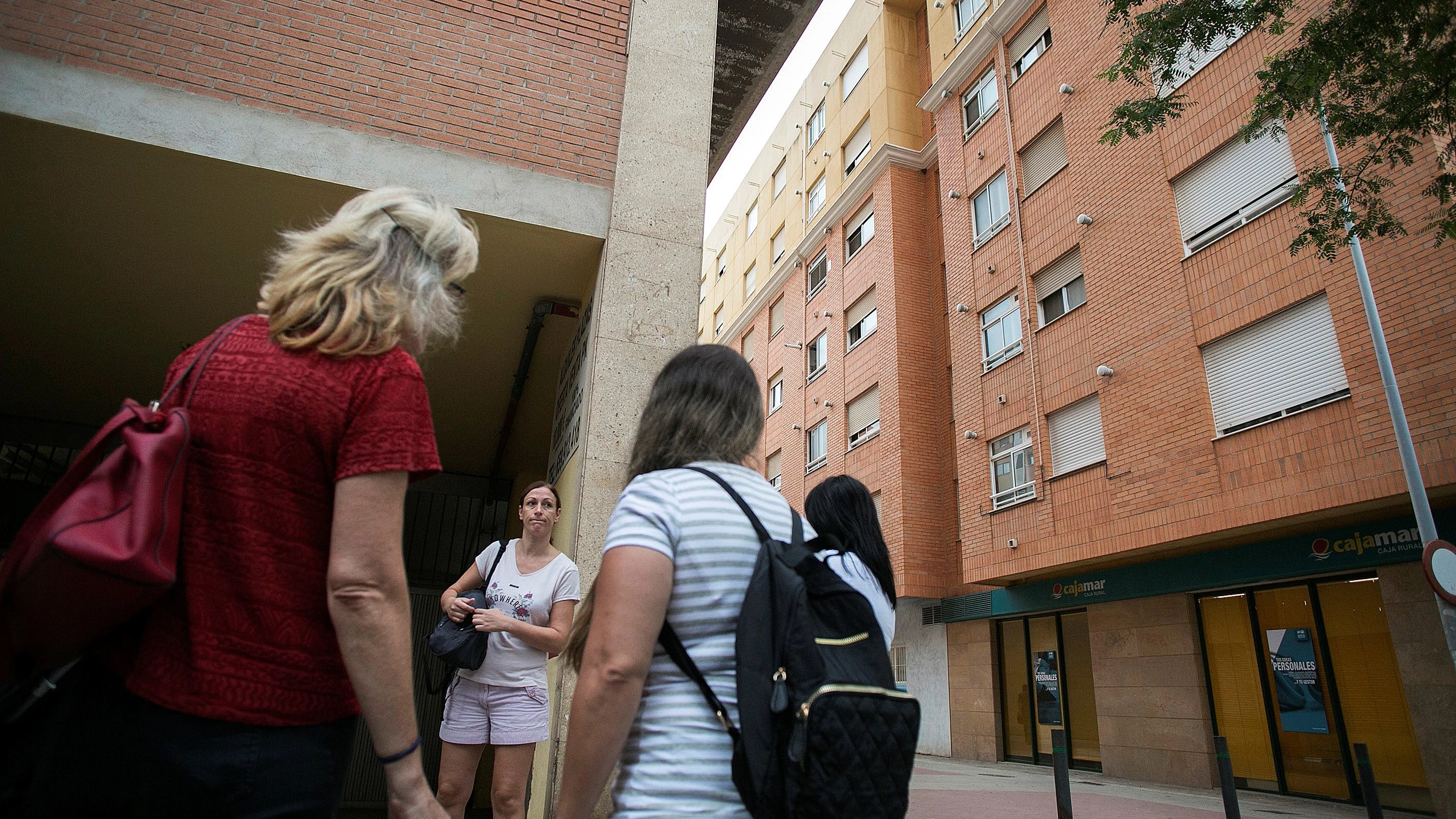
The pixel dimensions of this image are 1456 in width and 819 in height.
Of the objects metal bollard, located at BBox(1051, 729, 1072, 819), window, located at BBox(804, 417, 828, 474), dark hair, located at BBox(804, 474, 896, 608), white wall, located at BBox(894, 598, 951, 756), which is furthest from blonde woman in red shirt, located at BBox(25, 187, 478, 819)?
window, located at BBox(804, 417, 828, 474)

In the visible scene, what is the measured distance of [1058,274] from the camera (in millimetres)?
18078

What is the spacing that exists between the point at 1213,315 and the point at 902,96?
49.9 feet

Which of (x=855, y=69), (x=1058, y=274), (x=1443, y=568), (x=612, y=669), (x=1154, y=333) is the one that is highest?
(x=855, y=69)

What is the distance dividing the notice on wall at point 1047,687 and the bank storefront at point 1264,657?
0.13 feet

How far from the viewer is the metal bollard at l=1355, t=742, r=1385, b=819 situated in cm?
718

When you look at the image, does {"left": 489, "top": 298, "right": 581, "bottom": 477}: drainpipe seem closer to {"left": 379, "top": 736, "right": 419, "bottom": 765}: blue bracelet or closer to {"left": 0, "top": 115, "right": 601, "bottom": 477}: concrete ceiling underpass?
{"left": 0, "top": 115, "right": 601, "bottom": 477}: concrete ceiling underpass

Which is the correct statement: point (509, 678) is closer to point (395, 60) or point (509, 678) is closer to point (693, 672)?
point (693, 672)

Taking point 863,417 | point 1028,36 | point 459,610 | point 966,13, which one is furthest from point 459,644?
point 966,13

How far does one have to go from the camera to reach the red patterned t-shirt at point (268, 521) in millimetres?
1449

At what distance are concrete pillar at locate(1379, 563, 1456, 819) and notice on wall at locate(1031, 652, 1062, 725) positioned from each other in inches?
299

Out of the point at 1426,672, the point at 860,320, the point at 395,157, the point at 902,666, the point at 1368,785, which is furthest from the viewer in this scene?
the point at 860,320

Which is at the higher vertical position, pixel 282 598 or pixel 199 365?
pixel 199 365

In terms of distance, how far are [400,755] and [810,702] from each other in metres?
0.78

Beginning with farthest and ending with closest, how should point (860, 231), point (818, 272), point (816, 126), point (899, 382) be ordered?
point (816, 126) < point (818, 272) < point (860, 231) < point (899, 382)
